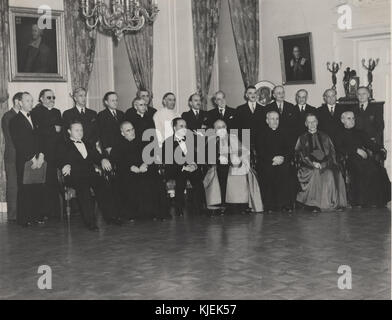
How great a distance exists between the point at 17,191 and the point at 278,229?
3.48 meters

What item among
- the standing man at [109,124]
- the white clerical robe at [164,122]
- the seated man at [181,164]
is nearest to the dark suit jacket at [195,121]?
the white clerical robe at [164,122]

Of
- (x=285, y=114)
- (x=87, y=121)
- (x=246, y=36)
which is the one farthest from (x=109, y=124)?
(x=246, y=36)

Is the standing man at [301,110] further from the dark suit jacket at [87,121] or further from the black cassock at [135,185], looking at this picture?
the dark suit jacket at [87,121]

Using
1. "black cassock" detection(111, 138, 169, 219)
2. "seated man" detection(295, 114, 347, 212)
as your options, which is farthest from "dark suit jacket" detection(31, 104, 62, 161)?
"seated man" detection(295, 114, 347, 212)

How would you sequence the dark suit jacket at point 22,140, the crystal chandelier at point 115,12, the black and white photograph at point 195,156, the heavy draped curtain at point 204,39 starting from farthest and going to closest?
the heavy draped curtain at point 204,39, the dark suit jacket at point 22,140, the crystal chandelier at point 115,12, the black and white photograph at point 195,156

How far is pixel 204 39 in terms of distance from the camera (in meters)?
11.6

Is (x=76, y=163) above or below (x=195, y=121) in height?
below

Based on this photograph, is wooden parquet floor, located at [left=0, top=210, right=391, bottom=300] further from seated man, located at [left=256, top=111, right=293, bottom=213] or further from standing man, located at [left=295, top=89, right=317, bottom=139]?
standing man, located at [left=295, top=89, right=317, bottom=139]

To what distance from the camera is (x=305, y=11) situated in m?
11.8

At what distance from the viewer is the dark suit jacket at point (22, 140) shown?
8320mm

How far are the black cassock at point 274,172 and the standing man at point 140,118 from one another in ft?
5.27

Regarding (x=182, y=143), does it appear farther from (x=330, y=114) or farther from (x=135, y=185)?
(x=330, y=114)

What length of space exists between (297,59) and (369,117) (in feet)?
8.66
